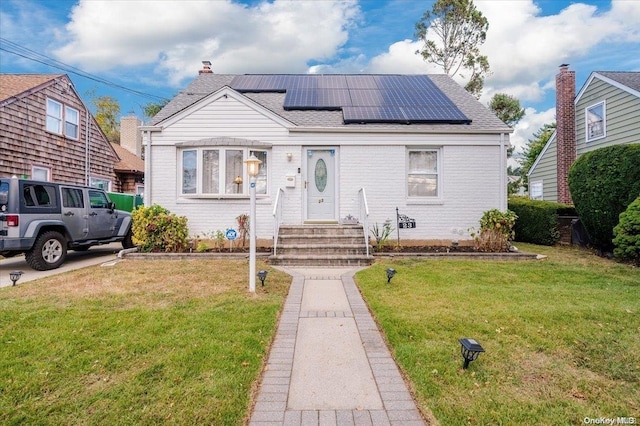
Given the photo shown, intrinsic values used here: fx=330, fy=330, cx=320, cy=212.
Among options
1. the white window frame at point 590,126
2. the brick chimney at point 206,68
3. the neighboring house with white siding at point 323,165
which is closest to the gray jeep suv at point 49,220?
the neighboring house with white siding at point 323,165

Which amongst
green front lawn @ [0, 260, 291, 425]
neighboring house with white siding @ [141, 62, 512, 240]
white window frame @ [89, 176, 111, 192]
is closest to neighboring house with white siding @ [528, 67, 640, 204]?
neighboring house with white siding @ [141, 62, 512, 240]

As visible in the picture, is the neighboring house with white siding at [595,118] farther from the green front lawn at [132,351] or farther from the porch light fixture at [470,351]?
the green front lawn at [132,351]

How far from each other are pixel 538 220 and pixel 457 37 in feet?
47.8

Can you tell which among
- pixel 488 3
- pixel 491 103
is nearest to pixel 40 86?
pixel 488 3

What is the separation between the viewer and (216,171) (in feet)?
31.0

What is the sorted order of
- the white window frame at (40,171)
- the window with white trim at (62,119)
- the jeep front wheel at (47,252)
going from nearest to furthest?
the jeep front wheel at (47,252), the white window frame at (40,171), the window with white trim at (62,119)

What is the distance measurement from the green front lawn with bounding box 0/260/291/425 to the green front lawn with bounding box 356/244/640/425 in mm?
1511

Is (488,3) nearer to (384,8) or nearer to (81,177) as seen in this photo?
(384,8)

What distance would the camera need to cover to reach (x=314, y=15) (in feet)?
43.5

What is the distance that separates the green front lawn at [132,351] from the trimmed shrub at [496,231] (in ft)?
19.3

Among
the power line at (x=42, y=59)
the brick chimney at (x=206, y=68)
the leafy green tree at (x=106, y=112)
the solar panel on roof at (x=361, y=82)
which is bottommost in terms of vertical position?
the solar panel on roof at (x=361, y=82)

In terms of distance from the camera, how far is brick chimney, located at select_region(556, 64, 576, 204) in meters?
14.1

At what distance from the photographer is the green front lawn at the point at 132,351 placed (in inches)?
90.4

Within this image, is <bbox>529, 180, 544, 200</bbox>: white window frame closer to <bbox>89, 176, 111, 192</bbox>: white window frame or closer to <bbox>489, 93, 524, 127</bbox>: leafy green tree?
<bbox>489, 93, 524, 127</bbox>: leafy green tree
